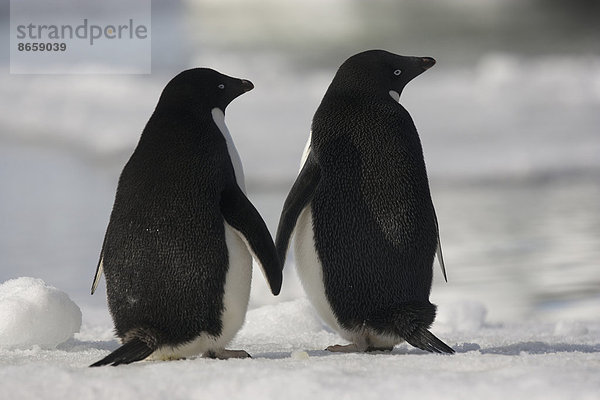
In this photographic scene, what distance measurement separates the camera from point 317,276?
275 centimetres

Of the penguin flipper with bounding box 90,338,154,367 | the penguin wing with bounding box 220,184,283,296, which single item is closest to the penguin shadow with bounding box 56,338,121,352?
the penguin flipper with bounding box 90,338,154,367

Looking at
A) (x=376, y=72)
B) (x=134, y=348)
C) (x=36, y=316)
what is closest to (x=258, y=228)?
(x=134, y=348)

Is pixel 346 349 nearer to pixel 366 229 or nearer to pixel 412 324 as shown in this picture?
pixel 412 324

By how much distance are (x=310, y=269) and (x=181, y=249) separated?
506 mm

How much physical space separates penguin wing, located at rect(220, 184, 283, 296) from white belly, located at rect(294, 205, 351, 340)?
238mm

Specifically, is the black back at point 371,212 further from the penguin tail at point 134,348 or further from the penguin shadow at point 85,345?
the penguin shadow at point 85,345

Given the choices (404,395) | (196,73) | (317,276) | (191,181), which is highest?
(196,73)

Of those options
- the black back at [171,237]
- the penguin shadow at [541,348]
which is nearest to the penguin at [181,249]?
the black back at [171,237]

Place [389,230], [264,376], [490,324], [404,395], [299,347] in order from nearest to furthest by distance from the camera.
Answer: [404,395] < [264,376] < [389,230] < [299,347] < [490,324]

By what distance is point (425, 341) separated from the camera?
2.58 metres

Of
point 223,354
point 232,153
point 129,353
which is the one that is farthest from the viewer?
point 232,153

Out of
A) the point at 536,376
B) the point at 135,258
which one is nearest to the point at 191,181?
the point at 135,258

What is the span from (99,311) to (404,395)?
3.06m

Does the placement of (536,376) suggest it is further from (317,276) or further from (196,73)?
(196,73)
